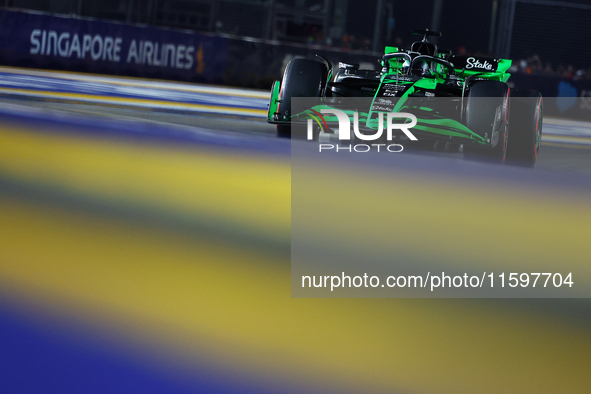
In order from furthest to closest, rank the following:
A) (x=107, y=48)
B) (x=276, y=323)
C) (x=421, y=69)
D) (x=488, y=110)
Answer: (x=107, y=48) → (x=421, y=69) → (x=488, y=110) → (x=276, y=323)

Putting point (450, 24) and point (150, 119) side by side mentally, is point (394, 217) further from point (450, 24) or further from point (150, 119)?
point (450, 24)

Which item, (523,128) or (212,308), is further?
(523,128)

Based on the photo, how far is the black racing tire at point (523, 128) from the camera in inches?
243

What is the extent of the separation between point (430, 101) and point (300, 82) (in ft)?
3.72

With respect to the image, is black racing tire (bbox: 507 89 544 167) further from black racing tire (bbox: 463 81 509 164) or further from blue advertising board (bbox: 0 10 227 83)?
blue advertising board (bbox: 0 10 227 83)

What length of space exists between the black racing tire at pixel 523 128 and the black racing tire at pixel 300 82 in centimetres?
165

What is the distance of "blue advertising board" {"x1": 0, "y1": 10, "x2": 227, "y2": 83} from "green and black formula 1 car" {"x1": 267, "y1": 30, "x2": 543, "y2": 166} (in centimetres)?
814

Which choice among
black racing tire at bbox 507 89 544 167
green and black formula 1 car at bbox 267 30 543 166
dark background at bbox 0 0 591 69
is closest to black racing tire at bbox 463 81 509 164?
green and black formula 1 car at bbox 267 30 543 166

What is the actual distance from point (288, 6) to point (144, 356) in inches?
634

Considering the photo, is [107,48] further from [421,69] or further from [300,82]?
[421,69]

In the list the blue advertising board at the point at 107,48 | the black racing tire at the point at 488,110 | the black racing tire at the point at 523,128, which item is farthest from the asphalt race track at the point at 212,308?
the blue advertising board at the point at 107,48

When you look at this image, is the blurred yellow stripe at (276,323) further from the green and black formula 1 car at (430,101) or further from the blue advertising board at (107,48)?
the blue advertising board at (107,48)

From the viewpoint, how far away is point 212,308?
2.20 meters

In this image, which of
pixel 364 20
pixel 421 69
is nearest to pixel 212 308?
pixel 421 69
